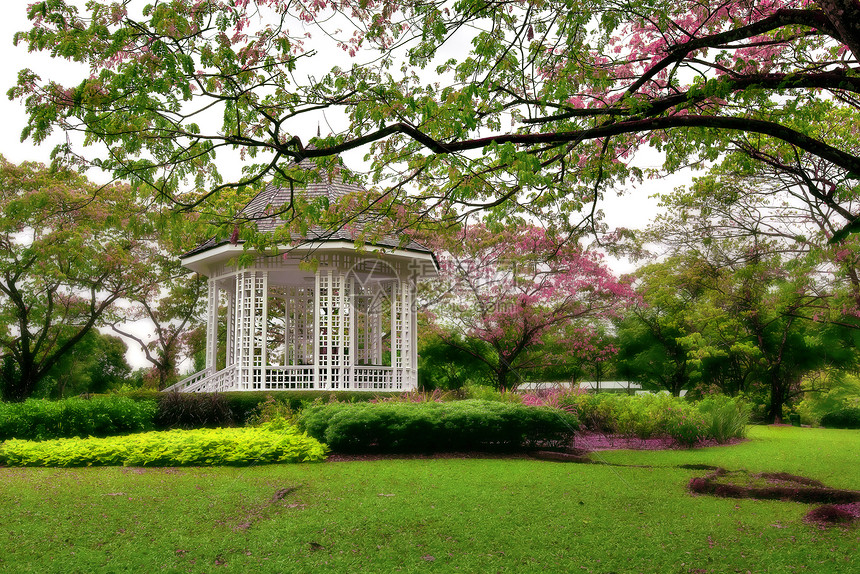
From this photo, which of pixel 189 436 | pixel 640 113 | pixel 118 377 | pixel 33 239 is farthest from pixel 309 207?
pixel 118 377

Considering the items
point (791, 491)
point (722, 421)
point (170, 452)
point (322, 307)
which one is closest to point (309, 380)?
point (322, 307)

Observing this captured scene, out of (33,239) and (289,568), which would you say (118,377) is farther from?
(289,568)

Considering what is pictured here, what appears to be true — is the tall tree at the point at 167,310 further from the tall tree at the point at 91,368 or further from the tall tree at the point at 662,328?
the tall tree at the point at 662,328

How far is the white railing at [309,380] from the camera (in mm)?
14430

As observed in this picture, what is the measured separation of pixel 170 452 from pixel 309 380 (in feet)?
21.2

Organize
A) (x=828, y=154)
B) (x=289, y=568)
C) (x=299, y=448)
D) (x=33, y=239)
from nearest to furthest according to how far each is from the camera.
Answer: (x=289, y=568)
(x=828, y=154)
(x=299, y=448)
(x=33, y=239)

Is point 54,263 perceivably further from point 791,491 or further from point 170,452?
point 791,491

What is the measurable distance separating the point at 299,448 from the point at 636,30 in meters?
7.07

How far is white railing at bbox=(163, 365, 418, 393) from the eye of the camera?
568 inches

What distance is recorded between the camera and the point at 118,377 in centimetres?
3256

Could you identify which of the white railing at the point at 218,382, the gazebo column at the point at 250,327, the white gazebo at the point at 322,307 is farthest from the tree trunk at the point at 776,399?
the white railing at the point at 218,382

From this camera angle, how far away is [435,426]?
9.25 metres

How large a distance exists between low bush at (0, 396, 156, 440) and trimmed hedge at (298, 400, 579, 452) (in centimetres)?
355

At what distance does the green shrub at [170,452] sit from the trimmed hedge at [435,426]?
23.8 inches
